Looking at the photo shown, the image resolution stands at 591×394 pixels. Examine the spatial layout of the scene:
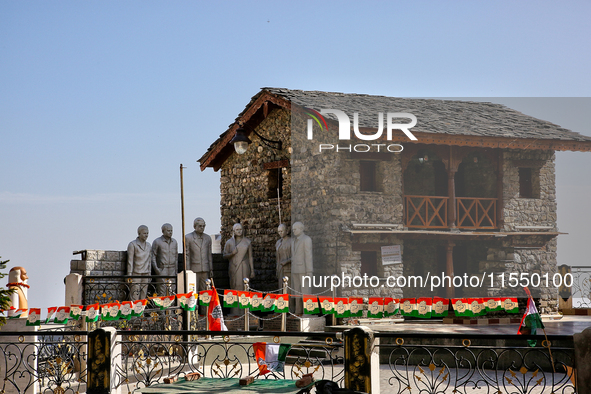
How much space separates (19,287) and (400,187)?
11695 mm

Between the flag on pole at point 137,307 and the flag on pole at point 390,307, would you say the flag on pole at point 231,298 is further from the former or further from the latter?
the flag on pole at point 390,307

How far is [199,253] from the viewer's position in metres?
18.3

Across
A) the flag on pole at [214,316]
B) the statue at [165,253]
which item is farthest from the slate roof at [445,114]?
the flag on pole at [214,316]

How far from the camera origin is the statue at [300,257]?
1736 centimetres

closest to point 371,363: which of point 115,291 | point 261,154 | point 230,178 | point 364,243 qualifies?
point 115,291

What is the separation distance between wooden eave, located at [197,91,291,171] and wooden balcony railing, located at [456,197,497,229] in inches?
248

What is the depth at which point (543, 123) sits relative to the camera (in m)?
23.0

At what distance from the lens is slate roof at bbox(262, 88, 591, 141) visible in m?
19.7

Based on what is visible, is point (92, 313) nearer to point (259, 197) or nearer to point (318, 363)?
point (318, 363)

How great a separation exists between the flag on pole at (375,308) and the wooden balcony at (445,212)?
231 inches

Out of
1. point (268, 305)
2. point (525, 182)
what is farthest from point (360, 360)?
point (525, 182)

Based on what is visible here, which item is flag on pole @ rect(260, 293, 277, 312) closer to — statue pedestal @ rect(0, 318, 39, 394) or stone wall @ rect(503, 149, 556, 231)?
statue pedestal @ rect(0, 318, 39, 394)

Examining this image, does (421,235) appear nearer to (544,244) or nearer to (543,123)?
(544,244)

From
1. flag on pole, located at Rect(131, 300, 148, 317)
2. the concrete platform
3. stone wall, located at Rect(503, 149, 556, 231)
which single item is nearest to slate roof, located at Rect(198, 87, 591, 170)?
stone wall, located at Rect(503, 149, 556, 231)
